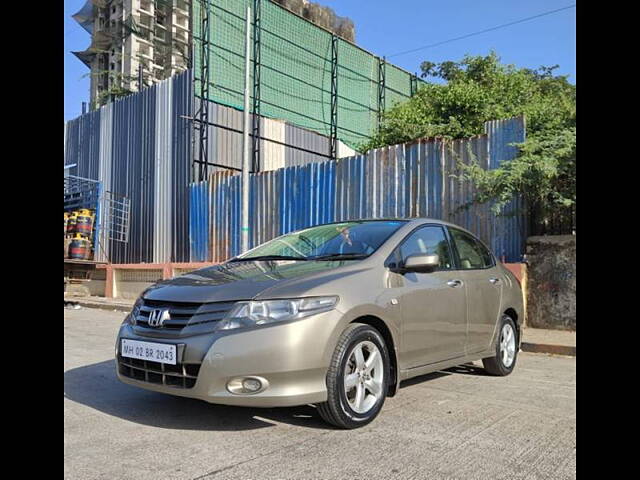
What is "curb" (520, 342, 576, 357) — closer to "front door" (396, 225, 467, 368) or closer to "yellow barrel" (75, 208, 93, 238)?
"front door" (396, 225, 467, 368)

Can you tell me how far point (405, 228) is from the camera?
483cm

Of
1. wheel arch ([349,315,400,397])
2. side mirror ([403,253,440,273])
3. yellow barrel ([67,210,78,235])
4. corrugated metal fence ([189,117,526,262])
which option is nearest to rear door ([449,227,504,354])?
side mirror ([403,253,440,273])

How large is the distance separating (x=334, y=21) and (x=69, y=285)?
89.1 ft

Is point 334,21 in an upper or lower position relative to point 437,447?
upper

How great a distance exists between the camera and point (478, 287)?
527cm

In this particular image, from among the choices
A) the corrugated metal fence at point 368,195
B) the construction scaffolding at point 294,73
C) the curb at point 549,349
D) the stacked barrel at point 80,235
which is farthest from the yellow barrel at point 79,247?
the curb at point 549,349

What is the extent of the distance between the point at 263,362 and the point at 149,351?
2.81ft

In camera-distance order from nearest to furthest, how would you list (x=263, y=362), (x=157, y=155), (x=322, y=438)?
(x=263, y=362) < (x=322, y=438) < (x=157, y=155)

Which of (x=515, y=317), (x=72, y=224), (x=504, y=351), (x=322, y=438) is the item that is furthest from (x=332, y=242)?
(x=72, y=224)

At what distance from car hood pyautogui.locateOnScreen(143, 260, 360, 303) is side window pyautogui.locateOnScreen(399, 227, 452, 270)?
2.21ft

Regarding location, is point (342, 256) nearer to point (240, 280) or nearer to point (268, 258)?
point (268, 258)
